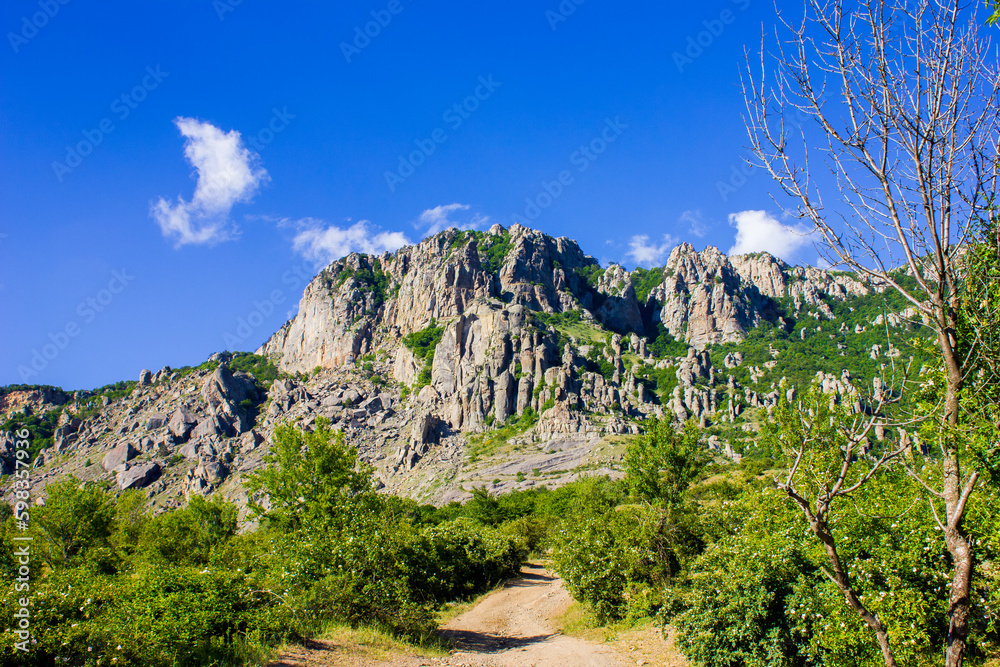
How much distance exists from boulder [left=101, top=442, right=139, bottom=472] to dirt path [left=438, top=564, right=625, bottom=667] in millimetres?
112108

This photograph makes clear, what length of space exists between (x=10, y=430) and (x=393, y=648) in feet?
513

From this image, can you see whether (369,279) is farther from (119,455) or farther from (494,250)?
(119,455)

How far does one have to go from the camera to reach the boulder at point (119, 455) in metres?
106

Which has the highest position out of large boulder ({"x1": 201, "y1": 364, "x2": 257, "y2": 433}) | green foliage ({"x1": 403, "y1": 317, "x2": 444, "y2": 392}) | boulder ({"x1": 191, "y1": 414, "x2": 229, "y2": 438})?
green foliage ({"x1": 403, "y1": 317, "x2": 444, "y2": 392})

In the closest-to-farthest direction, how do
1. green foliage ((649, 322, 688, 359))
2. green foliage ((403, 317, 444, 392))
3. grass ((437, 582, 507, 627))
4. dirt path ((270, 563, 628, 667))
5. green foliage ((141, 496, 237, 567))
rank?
dirt path ((270, 563, 628, 667)) < grass ((437, 582, 507, 627)) < green foliage ((141, 496, 237, 567)) < green foliage ((403, 317, 444, 392)) < green foliage ((649, 322, 688, 359))

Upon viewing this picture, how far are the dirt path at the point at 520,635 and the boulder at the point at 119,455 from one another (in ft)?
368

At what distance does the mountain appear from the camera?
99375 mm

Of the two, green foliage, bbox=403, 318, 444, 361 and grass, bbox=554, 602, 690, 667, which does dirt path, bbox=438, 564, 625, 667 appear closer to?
grass, bbox=554, 602, 690, 667

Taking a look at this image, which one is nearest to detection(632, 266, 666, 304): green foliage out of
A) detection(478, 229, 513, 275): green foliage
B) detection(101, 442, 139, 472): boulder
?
detection(478, 229, 513, 275): green foliage

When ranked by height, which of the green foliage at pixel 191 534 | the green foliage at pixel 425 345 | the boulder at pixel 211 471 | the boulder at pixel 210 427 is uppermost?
the green foliage at pixel 425 345

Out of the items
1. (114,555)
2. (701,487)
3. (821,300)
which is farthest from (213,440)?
(821,300)

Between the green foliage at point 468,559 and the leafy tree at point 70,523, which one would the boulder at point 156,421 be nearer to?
the leafy tree at point 70,523

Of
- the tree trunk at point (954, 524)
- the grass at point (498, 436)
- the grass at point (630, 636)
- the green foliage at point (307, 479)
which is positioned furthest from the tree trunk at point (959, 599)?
the grass at point (498, 436)

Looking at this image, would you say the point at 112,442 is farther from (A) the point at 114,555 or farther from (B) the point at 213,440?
(A) the point at 114,555
